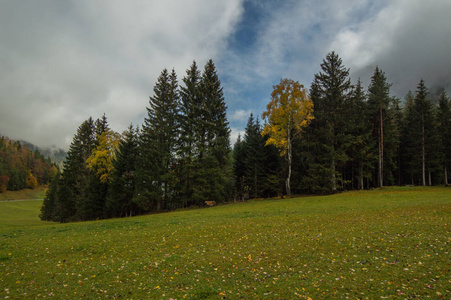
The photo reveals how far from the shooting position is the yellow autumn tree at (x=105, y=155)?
35.4m

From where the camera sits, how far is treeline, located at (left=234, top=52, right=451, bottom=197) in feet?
103

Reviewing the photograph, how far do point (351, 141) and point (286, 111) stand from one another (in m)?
10.9

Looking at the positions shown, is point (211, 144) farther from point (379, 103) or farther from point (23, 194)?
point (23, 194)

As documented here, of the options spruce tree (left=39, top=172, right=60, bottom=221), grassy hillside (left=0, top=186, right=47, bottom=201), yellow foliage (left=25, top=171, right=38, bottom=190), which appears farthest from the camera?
yellow foliage (left=25, top=171, right=38, bottom=190)

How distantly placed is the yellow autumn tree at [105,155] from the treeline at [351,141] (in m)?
24.2

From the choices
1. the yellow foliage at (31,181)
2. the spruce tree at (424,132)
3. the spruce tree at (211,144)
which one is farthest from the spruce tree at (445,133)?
the yellow foliage at (31,181)

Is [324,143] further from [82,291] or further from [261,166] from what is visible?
[82,291]

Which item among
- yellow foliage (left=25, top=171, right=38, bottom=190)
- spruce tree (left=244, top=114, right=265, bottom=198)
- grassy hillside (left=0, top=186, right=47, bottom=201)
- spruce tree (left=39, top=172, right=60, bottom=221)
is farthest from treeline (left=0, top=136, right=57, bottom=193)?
spruce tree (left=244, top=114, right=265, bottom=198)

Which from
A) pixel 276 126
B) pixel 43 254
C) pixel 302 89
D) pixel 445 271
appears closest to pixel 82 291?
pixel 43 254

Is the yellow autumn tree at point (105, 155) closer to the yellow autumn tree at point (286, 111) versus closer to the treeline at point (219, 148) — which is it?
the treeline at point (219, 148)

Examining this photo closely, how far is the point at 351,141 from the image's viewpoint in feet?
101

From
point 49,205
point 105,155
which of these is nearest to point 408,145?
point 105,155

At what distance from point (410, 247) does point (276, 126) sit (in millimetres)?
22287

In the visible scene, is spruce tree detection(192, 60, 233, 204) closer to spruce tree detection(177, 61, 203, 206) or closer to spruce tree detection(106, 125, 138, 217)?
spruce tree detection(177, 61, 203, 206)
